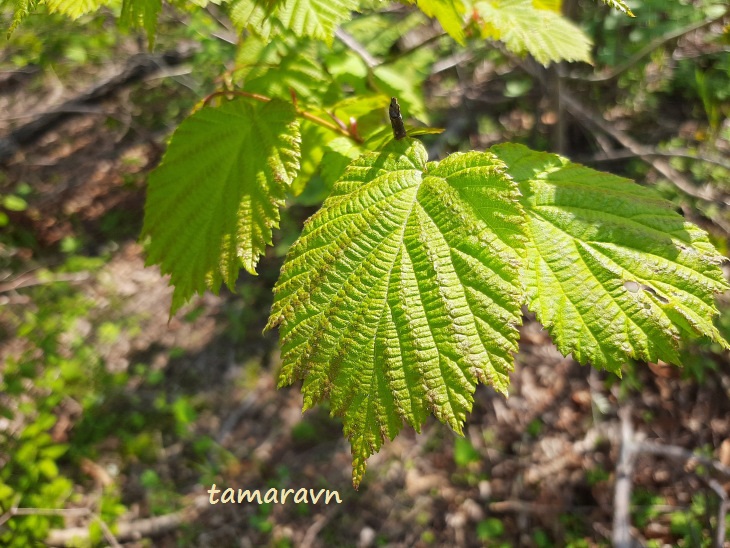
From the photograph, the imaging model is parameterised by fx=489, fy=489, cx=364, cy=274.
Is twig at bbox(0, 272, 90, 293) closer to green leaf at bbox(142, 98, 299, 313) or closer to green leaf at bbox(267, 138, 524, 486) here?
green leaf at bbox(142, 98, 299, 313)

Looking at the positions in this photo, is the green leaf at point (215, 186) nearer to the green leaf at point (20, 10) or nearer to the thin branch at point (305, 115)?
the thin branch at point (305, 115)

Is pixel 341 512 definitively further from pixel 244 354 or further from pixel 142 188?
pixel 142 188

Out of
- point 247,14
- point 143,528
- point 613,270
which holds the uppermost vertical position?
point 247,14

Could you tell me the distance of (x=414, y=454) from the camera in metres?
2.82

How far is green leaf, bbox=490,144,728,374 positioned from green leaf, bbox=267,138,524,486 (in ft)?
0.43

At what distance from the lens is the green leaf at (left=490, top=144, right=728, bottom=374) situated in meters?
0.94

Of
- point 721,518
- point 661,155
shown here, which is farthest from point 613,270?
point 661,155

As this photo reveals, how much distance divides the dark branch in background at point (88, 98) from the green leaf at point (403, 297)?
439 cm

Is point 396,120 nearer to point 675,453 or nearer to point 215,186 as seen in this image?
point 215,186

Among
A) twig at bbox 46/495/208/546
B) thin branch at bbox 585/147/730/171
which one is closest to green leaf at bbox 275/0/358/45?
thin branch at bbox 585/147/730/171

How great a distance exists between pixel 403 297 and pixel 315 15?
0.67 m

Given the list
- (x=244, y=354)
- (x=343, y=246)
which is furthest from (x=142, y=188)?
(x=343, y=246)

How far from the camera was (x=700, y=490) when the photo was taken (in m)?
2.37

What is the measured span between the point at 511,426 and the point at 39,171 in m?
4.89
